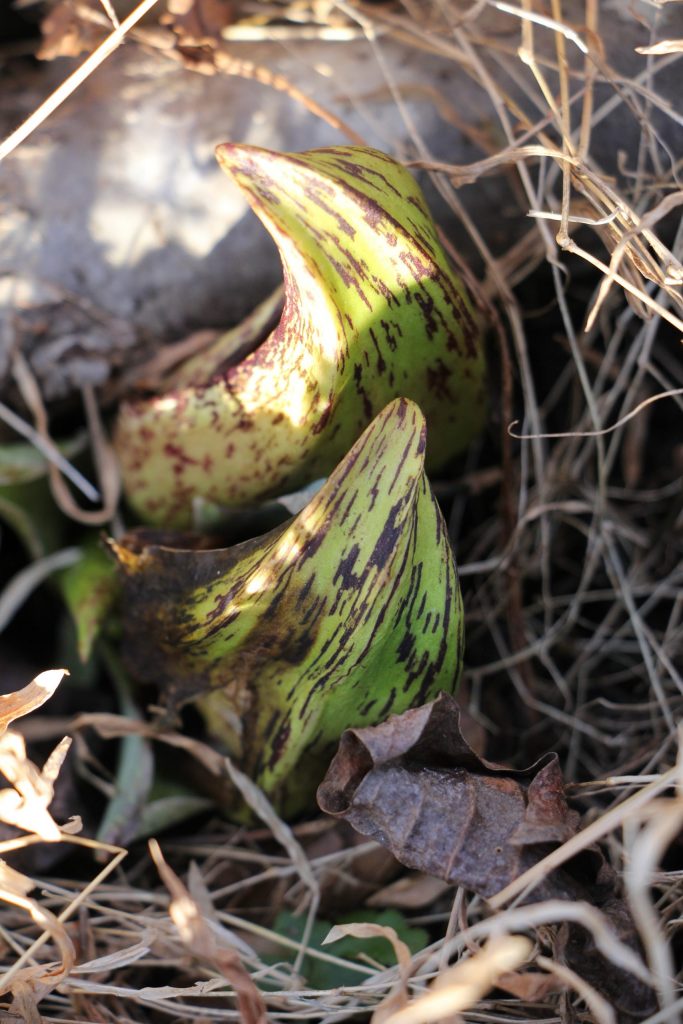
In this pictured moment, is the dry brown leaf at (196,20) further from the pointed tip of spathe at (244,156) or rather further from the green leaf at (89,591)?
the green leaf at (89,591)

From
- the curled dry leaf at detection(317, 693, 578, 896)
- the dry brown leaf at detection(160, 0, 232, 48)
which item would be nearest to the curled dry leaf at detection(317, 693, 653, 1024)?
the curled dry leaf at detection(317, 693, 578, 896)

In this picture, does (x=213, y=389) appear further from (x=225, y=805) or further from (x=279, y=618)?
(x=225, y=805)

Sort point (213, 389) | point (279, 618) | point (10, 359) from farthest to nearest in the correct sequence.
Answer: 1. point (10, 359)
2. point (213, 389)
3. point (279, 618)

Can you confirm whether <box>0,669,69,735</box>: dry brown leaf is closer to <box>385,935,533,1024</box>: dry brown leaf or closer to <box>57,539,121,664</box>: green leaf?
<box>57,539,121,664</box>: green leaf

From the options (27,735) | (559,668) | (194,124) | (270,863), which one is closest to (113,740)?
(27,735)

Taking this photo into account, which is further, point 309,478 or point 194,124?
point 194,124

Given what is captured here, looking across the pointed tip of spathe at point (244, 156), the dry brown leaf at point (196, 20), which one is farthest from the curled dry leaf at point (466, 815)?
the dry brown leaf at point (196, 20)

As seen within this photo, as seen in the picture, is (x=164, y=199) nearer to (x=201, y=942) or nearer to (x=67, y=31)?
(x=67, y=31)
